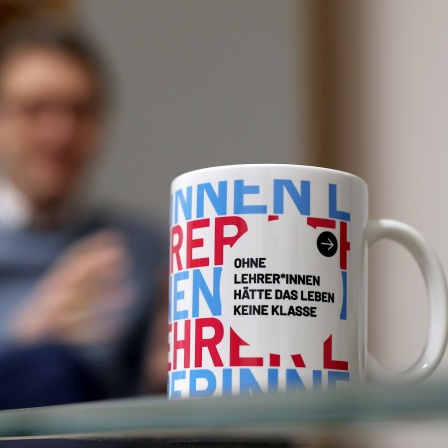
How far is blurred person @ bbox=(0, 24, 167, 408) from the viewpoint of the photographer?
1.06m

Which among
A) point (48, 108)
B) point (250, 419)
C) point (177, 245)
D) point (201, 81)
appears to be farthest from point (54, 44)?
point (250, 419)

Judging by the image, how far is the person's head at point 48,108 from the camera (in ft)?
3.94

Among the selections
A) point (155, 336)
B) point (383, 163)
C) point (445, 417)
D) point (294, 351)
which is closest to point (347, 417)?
point (445, 417)

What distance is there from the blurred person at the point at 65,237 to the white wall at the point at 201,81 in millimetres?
43

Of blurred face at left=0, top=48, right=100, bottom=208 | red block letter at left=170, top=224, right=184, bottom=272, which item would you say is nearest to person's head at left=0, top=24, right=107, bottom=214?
blurred face at left=0, top=48, right=100, bottom=208

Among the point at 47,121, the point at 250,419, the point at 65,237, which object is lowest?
the point at 250,419

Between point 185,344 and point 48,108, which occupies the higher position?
point 48,108

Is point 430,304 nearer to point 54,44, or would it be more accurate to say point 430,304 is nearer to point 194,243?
point 194,243

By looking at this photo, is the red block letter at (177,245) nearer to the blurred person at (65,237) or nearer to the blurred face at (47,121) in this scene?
the blurred person at (65,237)

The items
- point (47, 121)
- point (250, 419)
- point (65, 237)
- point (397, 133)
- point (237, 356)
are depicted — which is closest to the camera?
point (250, 419)

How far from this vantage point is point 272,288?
34 centimetres

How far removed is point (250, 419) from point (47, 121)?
1.08 m

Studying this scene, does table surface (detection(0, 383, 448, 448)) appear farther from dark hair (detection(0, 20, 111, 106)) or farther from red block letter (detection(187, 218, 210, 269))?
dark hair (detection(0, 20, 111, 106))

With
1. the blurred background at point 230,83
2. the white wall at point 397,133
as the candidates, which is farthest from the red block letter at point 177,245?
the blurred background at point 230,83
